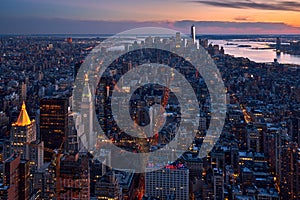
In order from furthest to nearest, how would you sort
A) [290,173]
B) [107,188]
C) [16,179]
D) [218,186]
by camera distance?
1. [290,173]
2. [218,186]
3. [107,188]
4. [16,179]

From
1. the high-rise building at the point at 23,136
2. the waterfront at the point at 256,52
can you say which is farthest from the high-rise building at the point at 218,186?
the waterfront at the point at 256,52

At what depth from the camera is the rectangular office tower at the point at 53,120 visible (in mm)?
6234

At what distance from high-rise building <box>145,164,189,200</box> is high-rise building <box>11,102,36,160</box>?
179cm

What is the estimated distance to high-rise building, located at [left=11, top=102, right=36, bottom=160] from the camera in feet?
17.7

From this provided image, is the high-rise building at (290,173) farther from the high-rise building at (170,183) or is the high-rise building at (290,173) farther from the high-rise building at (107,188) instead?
the high-rise building at (107,188)

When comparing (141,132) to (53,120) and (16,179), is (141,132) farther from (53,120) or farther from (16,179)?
(16,179)

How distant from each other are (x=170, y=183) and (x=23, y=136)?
239 centimetres

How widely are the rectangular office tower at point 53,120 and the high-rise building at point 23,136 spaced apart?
12.7 inches

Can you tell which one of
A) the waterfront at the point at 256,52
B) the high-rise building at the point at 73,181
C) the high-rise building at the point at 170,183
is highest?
the waterfront at the point at 256,52

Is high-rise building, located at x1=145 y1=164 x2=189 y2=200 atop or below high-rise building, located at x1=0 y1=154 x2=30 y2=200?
below

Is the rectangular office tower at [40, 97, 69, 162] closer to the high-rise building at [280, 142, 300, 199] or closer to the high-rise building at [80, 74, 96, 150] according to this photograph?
the high-rise building at [80, 74, 96, 150]

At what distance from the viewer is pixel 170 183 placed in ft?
15.1

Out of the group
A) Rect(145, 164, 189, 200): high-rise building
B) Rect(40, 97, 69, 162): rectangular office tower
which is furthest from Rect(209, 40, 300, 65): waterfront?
Rect(145, 164, 189, 200): high-rise building

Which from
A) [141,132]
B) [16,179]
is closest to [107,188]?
[16,179]
